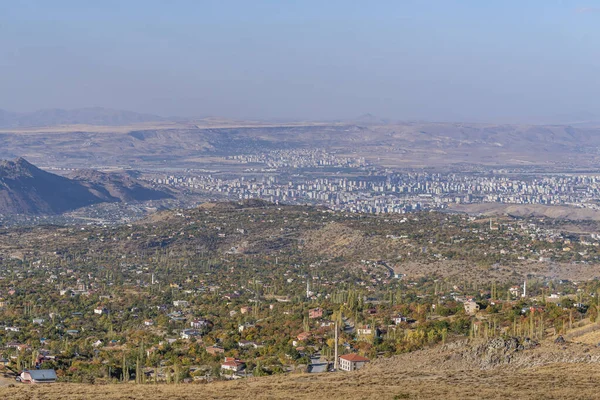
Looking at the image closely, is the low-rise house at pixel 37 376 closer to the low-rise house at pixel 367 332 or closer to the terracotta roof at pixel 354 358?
the terracotta roof at pixel 354 358

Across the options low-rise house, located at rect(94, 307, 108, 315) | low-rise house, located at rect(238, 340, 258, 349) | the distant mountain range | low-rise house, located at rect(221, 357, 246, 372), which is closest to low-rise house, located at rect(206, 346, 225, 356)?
low-rise house, located at rect(238, 340, 258, 349)

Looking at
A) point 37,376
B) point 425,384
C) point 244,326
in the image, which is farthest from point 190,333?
point 425,384

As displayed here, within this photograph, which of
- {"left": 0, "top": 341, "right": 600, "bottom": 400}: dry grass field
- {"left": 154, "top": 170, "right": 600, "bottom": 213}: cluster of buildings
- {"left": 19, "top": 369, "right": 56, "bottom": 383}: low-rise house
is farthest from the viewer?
{"left": 154, "top": 170, "right": 600, "bottom": 213}: cluster of buildings

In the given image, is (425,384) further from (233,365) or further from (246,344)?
(246,344)

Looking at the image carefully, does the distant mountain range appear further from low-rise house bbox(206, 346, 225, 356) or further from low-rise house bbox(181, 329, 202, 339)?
low-rise house bbox(206, 346, 225, 356)

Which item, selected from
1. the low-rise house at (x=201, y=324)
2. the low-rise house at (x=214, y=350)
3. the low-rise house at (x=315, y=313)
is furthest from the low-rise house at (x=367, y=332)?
the low-rise house at (x=201, y=324)

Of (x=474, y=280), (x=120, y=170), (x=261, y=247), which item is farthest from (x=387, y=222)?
(x=120, y=170)

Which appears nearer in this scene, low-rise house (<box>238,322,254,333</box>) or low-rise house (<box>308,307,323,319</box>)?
low-rise house (<box>238,322,254,333</box>)
